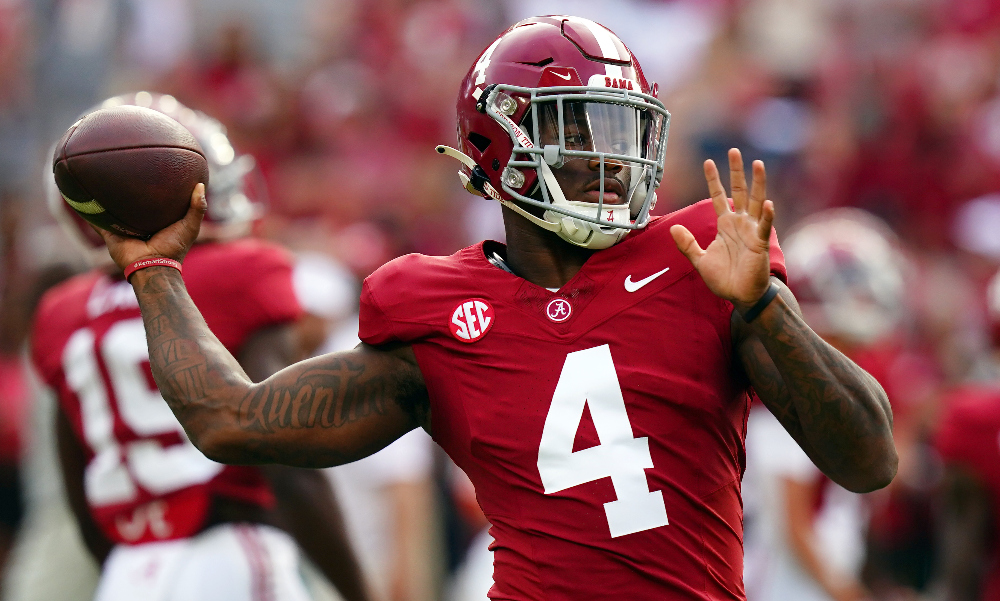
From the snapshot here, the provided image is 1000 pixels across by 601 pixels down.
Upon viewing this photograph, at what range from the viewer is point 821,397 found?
7.47 feet

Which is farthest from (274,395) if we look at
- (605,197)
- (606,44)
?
(606,44)

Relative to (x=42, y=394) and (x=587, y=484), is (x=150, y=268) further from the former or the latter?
(x=42, y=394)

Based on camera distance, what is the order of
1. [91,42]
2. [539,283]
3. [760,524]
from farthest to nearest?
[91,42] → [760,524] → [539,283]

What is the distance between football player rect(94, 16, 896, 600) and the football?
48 millimetres

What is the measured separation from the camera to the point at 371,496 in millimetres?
5789

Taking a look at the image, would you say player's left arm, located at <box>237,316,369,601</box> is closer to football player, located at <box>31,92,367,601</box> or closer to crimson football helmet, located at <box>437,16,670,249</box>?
football player, located at <box>31,92,367,601</box>

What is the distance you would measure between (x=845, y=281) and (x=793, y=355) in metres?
3.43

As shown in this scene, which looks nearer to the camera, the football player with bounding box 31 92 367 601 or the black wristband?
the black wristband

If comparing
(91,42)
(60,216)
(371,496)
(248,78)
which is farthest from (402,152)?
(60,216)

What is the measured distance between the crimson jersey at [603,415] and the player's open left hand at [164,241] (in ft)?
1.70

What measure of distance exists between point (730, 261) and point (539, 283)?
51cm

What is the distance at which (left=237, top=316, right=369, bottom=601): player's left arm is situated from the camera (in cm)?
373

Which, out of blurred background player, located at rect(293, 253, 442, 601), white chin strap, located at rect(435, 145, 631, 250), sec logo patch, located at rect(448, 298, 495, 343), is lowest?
blurred background player, located at rect(293, 253, 442, 601)

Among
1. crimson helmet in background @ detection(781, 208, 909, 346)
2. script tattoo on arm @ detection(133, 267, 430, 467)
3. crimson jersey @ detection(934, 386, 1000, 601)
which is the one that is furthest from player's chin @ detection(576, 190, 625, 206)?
crimson helmet in background @ detection(781, 208, 909, 346)
